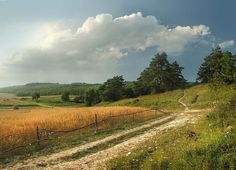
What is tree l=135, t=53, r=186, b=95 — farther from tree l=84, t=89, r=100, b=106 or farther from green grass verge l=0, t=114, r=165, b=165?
green grass verge l=0, t=114, r=165, b=165

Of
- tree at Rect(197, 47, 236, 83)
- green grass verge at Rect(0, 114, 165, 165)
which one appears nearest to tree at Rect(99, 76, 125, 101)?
tree at Rect(197, 47, 236, 83)

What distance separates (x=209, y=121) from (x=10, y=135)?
43.8ft

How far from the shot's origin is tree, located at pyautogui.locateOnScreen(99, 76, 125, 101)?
12431 cm

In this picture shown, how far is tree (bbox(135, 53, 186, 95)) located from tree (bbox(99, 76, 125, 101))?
570cm

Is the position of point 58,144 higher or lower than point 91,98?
lower

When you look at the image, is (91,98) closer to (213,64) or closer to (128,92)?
(128,92)

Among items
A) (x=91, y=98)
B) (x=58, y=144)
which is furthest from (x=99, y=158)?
(x=91, y=98)

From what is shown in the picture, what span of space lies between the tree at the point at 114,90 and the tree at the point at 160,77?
224 inches

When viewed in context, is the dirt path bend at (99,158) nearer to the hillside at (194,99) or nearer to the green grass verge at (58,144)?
the green grass verge at (58,144)

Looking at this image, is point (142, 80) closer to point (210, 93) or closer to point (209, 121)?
point (210, 93)

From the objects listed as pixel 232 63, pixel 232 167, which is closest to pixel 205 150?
pixel 232 167

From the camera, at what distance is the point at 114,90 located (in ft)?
412

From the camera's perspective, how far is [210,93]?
244 ft

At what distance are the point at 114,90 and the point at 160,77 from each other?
53.8 ft
